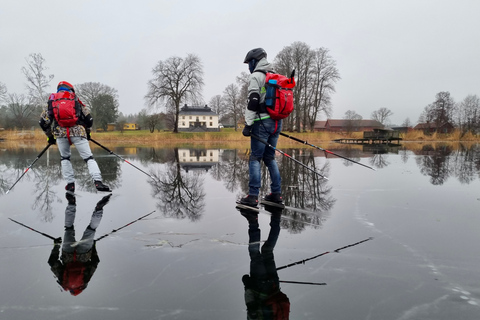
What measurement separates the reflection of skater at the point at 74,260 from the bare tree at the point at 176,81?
4640 centimetres

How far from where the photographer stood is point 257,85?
4.55m

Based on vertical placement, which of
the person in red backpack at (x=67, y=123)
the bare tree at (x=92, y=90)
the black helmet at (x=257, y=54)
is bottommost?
the person in red backpack at (x=67, y=123)

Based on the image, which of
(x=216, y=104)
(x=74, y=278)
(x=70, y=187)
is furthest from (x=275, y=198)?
(x=216, y=104)

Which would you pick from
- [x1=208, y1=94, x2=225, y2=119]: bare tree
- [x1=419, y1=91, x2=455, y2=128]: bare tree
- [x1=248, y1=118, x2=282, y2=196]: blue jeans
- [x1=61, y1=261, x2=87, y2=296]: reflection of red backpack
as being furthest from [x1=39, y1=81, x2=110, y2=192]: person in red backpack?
[x1=208, y1=94, x2=225, y2=119]: bare tree

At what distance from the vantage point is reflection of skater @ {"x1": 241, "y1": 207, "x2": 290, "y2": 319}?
1.86 meters

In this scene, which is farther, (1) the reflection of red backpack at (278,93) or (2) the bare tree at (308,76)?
(2) the bare tree at (308,76)

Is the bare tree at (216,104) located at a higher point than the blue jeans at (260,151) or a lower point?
higher

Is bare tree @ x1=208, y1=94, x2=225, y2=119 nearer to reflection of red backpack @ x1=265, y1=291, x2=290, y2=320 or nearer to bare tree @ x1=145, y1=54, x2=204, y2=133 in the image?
bare tree @ x1=145, y1=54, x2=204, y2=133

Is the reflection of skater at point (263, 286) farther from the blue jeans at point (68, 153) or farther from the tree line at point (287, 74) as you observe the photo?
the tree line at point (287, 74)

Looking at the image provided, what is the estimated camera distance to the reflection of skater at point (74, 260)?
2234 mm

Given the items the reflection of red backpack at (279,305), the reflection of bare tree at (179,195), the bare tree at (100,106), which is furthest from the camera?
the bare tree at (100,106)

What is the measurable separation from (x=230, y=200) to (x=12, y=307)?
11.7ft

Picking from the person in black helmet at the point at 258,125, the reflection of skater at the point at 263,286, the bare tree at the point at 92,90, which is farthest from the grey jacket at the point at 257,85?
the bare tree at the point at 92,90

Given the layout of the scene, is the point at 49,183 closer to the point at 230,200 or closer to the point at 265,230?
the point at 230,200
